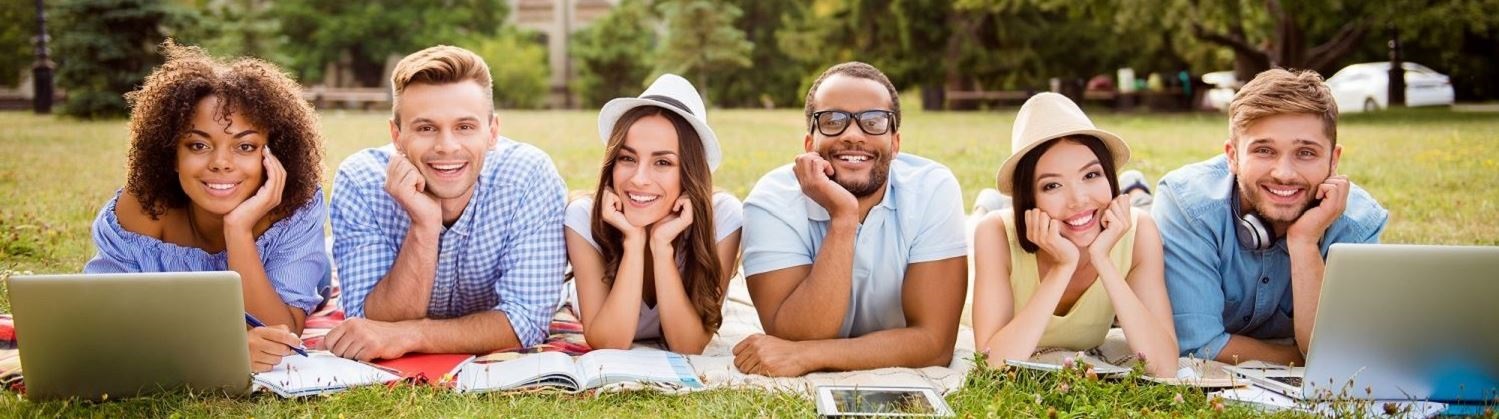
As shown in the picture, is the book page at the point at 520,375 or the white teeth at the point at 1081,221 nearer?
the book page at the point at 520,375

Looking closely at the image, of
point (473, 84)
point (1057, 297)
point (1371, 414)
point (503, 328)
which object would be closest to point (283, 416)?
point (503, 328)

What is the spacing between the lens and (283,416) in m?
3.50

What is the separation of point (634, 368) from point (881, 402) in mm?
953

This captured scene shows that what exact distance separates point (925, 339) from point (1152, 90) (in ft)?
72.7

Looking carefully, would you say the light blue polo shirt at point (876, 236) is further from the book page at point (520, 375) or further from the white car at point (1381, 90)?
the white car at point (1381, 90)

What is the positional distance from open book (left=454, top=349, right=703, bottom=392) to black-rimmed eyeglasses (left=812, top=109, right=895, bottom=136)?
3.29ft

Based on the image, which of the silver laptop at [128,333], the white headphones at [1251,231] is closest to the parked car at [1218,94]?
the white headphones at [1251,231]

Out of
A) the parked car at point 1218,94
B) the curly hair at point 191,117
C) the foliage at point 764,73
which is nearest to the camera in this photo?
the curly hair at point 191,117

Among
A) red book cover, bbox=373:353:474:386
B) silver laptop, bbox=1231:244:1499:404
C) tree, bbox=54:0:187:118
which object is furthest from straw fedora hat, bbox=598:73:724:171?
tree, bbox=54:0:187:118

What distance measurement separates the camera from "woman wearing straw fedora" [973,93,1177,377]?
13.2ft

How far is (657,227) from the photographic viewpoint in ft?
14.0

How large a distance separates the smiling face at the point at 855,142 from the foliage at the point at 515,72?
99.0 feet

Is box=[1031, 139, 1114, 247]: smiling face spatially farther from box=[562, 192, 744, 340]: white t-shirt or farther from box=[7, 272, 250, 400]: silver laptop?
box=[7, 272, 250, 400]: silver laptop

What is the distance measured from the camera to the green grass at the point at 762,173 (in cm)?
355
